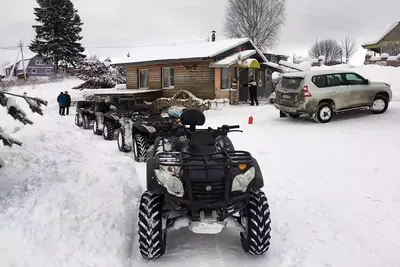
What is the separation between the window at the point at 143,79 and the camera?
26.1 meters

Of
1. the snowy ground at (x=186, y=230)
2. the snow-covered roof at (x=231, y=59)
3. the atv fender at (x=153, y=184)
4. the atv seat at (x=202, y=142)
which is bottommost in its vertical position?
the snowy ground at (x=186, y=230)

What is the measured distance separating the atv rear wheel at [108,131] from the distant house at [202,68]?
991cm

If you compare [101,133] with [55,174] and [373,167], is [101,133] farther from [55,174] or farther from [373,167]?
[373,167]

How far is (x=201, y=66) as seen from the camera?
71.8 feet

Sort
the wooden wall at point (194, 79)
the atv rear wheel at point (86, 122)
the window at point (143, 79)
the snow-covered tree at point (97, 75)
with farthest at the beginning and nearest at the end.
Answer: the snow-covered tree at point (97, 75) < the window at point (143, 79) < the wooden wall at point (194, 79) < the atv rear wheel at point (86, 122)

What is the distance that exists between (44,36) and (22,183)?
39.9m

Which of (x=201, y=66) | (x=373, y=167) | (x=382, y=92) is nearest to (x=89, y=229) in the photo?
(x=373, y=167)

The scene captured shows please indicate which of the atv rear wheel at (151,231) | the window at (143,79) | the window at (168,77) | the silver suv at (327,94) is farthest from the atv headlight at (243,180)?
the window at (143,79)

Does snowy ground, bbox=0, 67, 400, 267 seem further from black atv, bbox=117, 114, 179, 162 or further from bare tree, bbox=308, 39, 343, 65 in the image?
bare tree, bbox=308, 39, 343, 65

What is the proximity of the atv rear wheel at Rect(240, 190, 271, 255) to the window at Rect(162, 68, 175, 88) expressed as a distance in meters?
20.4

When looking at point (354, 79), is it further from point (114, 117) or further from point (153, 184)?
point (153, 184)

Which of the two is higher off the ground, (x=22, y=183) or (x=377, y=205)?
(x=22, y=183)

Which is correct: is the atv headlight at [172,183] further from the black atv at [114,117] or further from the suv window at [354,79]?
the suv window at [354,79]

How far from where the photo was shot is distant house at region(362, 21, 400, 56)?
121 feet
